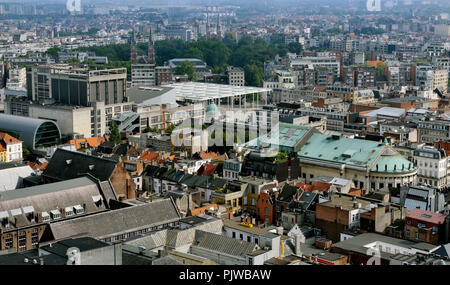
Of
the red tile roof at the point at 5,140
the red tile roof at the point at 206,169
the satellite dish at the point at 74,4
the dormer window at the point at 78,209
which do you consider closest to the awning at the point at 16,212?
the dormer window at the point at 78,209

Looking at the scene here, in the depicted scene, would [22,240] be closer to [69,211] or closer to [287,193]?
[69,211]

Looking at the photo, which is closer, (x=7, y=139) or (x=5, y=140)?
(x=5, y=140)

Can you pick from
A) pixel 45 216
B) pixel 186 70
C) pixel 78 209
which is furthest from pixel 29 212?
pixel 186 70

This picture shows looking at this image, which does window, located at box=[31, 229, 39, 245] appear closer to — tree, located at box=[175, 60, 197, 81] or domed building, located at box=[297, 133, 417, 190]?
domed building, located at box=[297, 133, 417, 190]

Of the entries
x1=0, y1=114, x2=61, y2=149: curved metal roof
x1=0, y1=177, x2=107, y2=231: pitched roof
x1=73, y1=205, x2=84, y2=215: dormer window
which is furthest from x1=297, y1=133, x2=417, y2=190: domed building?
x1=0, y1=114, x2=61, y2=149: curved metal roof

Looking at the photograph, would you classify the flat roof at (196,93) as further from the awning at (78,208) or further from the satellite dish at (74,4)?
the satellite dish at (74,4)
